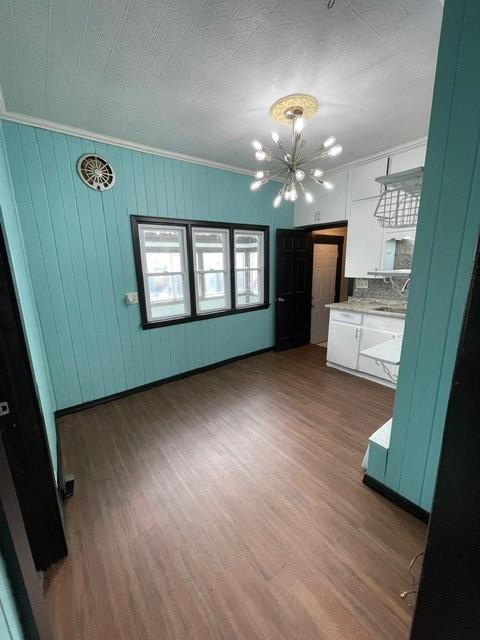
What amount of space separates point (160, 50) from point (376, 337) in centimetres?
336

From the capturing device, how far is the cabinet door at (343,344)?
346 centimetres

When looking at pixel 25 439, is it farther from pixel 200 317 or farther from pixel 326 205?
pixel 326 205

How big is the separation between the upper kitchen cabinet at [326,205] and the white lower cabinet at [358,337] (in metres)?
1.45

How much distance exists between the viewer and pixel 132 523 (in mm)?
1560

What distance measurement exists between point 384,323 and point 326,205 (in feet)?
6.49

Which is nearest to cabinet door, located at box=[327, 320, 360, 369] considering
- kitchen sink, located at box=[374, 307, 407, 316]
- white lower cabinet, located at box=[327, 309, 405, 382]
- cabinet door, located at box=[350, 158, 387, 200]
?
white lower cabinet, located at box=[327, 309, 405, 382]

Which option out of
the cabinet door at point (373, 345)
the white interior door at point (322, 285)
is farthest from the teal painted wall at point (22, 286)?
the white interior door at point (322, 285)

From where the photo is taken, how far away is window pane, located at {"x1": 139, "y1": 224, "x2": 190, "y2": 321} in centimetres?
312

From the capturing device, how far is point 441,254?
1273mm

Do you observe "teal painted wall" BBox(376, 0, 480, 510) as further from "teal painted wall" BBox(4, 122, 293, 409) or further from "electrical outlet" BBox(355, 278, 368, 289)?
"electrical outlet" BBox(355, 278, 368, 289)

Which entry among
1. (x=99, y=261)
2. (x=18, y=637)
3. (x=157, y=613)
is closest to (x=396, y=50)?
(x=99, y=261)

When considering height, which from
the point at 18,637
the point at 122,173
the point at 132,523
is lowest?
the point at 132,523

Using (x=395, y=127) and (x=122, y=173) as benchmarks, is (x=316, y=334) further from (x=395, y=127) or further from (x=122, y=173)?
(x=122, y=173)

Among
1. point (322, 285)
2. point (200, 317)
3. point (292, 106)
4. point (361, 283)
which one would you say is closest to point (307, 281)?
point (322, 285)
